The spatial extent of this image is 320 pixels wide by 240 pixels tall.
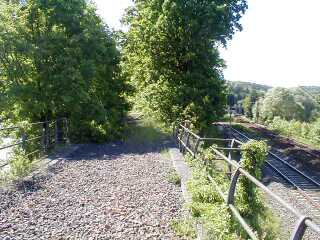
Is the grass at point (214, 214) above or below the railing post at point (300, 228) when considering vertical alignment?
below

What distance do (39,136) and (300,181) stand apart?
13924 mm

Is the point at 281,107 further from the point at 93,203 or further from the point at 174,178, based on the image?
the point at 93,203

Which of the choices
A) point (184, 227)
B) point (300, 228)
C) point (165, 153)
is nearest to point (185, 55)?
point (165, 153)

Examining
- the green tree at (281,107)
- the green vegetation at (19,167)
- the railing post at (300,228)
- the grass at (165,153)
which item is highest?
the railing post at (300,228)

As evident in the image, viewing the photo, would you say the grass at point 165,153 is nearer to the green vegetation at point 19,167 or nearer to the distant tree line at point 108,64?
the distant tree line at point 108,64

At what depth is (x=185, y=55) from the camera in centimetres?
2772

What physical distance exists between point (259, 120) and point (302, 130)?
45.9 meters

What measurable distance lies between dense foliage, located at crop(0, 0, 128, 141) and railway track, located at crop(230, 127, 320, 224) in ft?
35.5

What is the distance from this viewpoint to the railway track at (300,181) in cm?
1704

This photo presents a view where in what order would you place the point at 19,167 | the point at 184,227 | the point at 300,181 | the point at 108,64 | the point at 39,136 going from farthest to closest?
the point at 108,64 → the point at 300,181 → the point at 39,136 → the point at 19,167 → the point at 184,227

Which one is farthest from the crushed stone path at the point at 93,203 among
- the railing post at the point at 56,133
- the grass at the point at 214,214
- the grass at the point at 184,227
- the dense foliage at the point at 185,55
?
the dense foliage at the point at 185,55

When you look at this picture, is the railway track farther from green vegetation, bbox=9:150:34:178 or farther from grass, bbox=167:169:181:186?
green vegetation, bbox=9:150:34:178

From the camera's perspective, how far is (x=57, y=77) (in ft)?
72.6

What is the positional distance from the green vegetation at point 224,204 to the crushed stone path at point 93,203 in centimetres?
67
